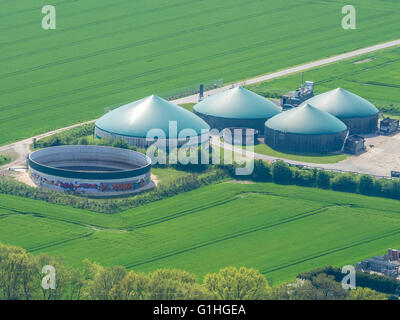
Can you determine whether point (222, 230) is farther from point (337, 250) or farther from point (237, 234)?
point (337, 250)

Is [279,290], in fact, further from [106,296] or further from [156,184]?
[156,184]

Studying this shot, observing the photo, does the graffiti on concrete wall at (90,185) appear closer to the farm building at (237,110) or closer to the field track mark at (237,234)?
the field track mark at (237,234)

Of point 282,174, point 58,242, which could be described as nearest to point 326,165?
point 282,174

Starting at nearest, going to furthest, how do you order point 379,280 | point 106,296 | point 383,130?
point 106,296 → point 379,280 → point 383,130

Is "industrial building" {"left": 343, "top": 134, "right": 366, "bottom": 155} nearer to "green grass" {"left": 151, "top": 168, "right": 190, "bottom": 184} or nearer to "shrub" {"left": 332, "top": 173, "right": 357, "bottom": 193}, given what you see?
"shrub" {"left": 332, "top": 173, "right": 357, "bottom": 193}

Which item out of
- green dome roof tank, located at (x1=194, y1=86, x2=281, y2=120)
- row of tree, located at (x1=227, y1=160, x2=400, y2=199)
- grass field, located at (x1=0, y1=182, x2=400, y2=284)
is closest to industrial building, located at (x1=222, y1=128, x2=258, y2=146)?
green dome roof tank, located at (x1=194, y1=86, x2=281, y2=120)

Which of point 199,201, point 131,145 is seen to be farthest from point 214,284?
point 131,145
